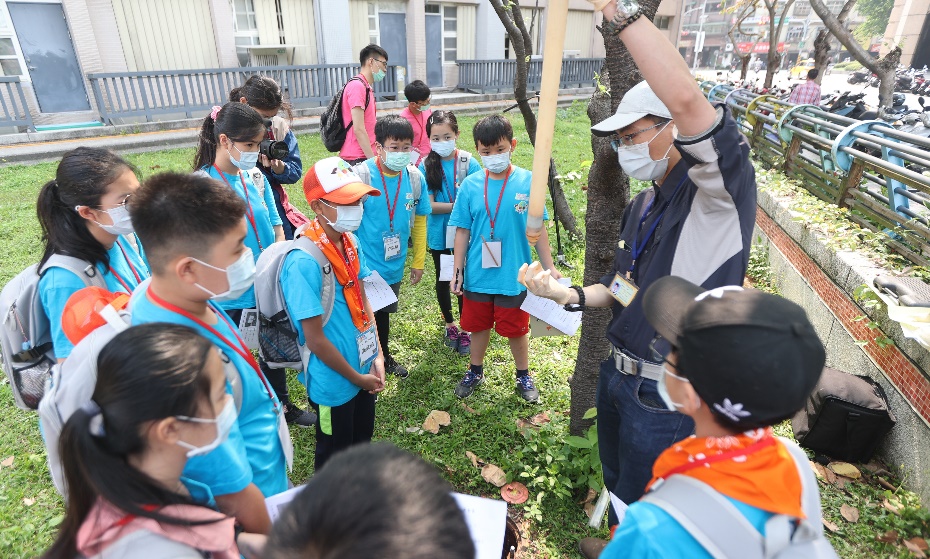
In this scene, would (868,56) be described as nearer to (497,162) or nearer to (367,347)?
(497,162)

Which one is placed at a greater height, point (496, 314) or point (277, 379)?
point (496, 314)

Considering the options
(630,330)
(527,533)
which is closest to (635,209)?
(630,330)

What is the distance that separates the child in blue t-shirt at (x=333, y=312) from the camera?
2154 mm

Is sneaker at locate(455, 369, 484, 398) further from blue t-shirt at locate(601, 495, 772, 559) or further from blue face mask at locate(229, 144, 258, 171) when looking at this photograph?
blue t-shirt at locate(601, 495, 772, 559)

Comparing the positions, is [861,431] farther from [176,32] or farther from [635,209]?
[176,32]

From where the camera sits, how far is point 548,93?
Answer: 151 cm

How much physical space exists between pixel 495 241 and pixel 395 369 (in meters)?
1.27

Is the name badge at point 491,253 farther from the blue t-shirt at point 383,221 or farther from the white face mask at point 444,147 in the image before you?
the white face mask at point 444,147

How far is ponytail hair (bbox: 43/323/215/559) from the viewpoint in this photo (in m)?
1.09

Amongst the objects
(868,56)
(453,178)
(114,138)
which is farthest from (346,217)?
(114,138)

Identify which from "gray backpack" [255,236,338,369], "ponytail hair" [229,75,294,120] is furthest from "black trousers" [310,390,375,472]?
"ponytail hair" [229,75,294,120]

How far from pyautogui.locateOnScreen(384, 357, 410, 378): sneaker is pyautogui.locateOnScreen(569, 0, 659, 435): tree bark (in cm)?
137

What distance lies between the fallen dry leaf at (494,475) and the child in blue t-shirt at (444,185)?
1.32m

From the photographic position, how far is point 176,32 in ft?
38.6
